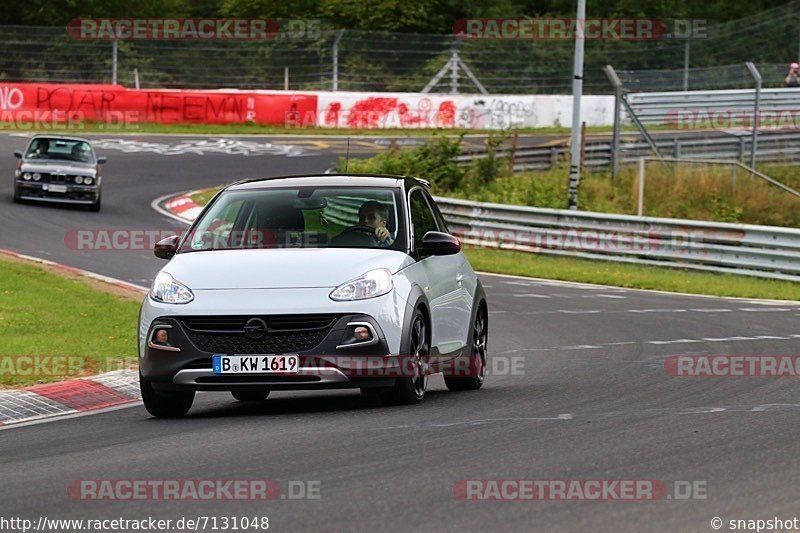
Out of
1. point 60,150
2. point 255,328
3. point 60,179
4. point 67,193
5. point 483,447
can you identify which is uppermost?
point 255,328

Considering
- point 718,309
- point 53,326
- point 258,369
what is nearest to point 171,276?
point 258,369

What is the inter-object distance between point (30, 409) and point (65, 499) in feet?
13.4

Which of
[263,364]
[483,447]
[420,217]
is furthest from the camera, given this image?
[420,217]

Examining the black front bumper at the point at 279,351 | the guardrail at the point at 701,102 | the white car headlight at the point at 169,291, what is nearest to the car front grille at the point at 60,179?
the guardrail at the point at 701,102

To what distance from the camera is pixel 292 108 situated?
50.0m

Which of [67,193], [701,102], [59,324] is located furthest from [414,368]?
[701,102]

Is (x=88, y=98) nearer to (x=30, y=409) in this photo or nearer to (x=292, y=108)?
(x=292, y=108)

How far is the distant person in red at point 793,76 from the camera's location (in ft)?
117

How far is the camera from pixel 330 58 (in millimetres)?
48938

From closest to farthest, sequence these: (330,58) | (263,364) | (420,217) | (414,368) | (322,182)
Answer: (263,364) → (414,368) → (322,182) → (420,217) → (330,58)

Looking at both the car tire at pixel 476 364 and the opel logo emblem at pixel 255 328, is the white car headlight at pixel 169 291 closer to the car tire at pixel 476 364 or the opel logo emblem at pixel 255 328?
the opel logo emblem at pixel 255 328

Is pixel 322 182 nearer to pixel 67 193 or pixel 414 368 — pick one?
pixel 414 368

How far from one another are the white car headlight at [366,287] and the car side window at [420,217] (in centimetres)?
86

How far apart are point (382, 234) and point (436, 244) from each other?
0.40m
